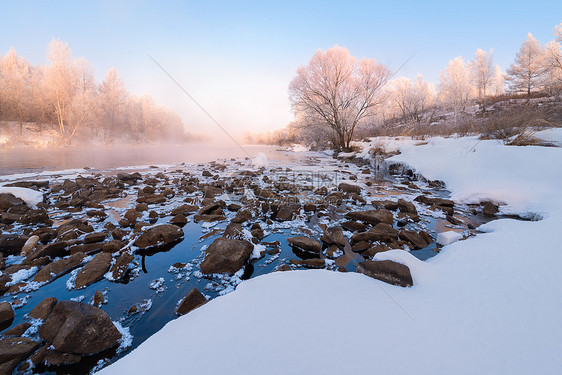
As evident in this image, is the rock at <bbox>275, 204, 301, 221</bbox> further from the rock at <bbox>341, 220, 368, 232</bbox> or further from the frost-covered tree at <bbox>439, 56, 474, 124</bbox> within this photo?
the frost-covered tree at <bbox>439, 56, 474, 124</bbox>

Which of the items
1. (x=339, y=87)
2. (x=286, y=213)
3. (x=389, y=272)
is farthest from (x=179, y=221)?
(x=339, y=87)

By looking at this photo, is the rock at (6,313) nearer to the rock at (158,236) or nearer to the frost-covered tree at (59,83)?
the rock at (158,236)

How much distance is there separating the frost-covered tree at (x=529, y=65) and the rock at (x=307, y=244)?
50.0 meters

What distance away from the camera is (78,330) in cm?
188

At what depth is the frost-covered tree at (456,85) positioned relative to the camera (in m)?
38.6

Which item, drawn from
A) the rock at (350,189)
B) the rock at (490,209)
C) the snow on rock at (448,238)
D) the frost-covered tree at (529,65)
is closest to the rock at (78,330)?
the snow on rock at (448,238)

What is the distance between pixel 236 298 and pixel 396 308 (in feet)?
4.82

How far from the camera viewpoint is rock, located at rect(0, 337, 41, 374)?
1687mm

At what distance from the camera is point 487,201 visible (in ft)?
18.4

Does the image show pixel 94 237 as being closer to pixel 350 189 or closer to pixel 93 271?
pixel 93 271

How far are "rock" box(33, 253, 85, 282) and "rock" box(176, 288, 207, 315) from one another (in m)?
2.18

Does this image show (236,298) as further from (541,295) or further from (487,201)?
(487,201)

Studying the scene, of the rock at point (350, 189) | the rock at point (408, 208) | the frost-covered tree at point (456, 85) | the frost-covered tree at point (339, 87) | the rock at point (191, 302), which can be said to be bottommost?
the rock at point (191, 302)

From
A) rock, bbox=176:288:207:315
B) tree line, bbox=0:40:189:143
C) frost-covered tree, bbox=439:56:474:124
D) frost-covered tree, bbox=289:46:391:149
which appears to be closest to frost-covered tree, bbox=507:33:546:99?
frost-covered tree, bbox=439:56:474:124
